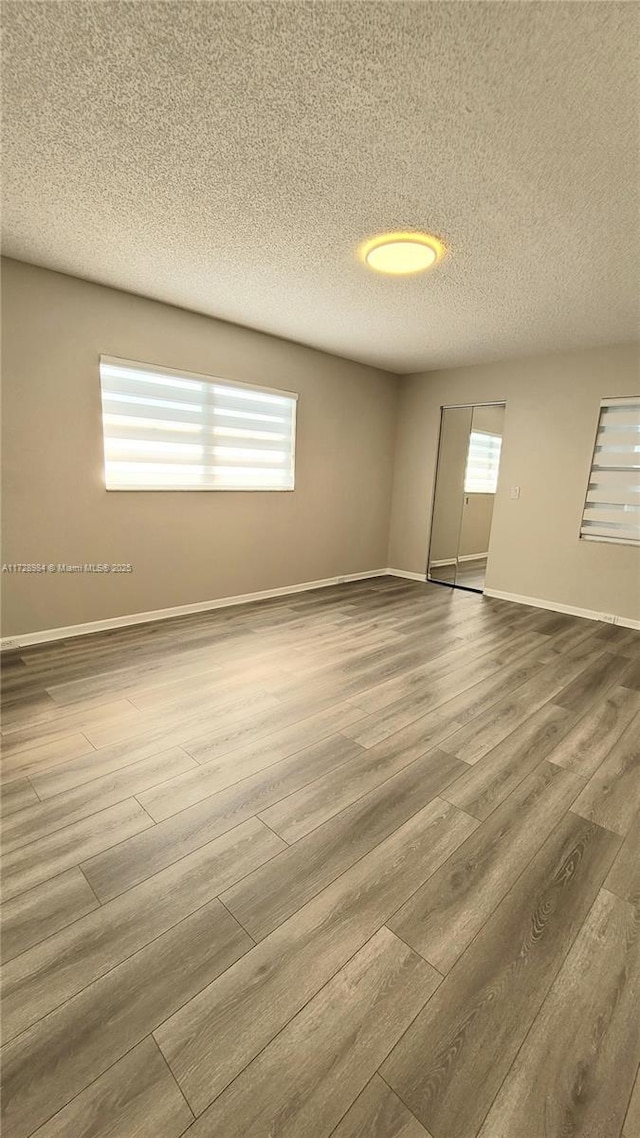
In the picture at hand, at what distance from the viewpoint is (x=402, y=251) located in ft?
8.37

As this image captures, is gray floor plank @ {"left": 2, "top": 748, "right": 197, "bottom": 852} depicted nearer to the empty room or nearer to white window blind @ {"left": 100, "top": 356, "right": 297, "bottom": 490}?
the empty room

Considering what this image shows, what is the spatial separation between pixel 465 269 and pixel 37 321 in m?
2.92

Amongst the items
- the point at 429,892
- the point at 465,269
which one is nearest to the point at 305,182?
the point at 465,269

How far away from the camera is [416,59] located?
1412 mm

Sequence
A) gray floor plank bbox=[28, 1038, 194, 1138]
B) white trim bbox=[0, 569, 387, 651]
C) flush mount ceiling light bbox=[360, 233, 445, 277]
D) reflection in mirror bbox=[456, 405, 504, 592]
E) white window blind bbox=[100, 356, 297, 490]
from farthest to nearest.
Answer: reflection in mirror bbox=[456, 405, 504, 592], white window blind bbox=[100, 356, 297, 490], white trim bbox=[0, 569, 387, 651], flush mount ceiling light bbox=[360, 233, 445, 277], gray floor plank bbox=[28, 1038, 194, 1138]

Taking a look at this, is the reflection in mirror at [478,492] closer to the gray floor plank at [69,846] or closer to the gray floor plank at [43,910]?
the gray floor plank at [69,846]

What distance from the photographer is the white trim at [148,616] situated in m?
3.35

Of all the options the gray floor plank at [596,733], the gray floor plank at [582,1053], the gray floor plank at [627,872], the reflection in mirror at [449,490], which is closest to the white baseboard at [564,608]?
the reflection in mirror at [449,490]

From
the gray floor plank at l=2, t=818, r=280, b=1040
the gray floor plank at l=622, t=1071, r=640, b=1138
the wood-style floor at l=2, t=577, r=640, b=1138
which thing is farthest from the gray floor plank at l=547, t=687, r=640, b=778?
the gray floor plank at l=2, t=818, r=280, b=1040

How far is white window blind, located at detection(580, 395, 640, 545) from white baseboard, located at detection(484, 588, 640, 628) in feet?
2.48

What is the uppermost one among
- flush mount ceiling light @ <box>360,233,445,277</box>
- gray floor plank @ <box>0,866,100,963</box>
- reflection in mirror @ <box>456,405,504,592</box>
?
flush mount ceiling light @ <box>360,233,445,277</box>

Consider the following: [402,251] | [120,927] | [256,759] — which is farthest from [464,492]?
[120,927]

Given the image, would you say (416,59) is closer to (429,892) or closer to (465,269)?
(465,269)

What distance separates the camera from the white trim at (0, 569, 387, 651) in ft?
11.0
